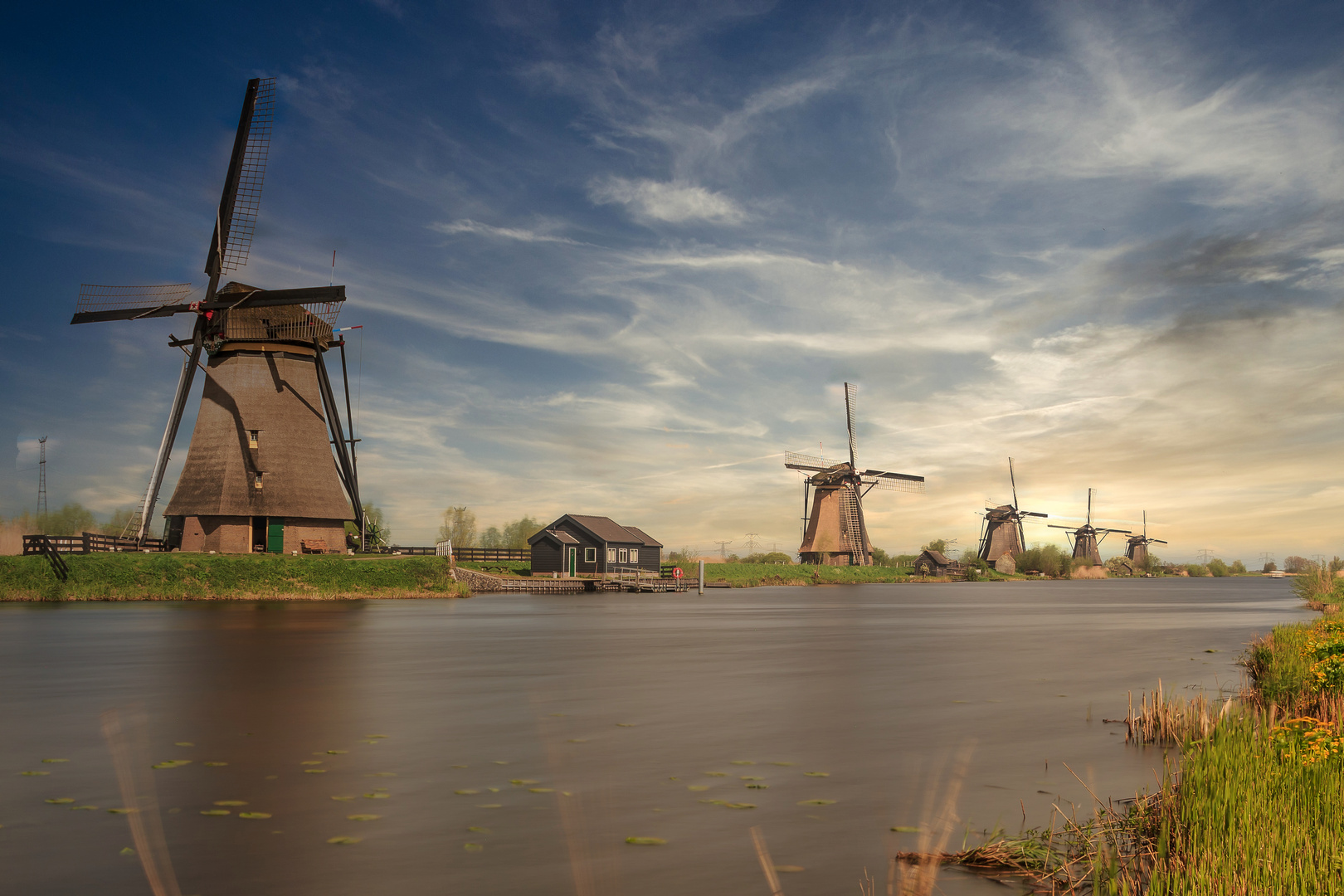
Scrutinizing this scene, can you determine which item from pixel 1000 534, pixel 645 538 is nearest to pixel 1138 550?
pixel 1000 534

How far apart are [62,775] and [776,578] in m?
81.0

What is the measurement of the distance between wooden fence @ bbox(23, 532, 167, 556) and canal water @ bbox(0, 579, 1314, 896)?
63.0 feet

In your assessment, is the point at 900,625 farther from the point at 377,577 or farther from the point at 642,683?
the point at 377,577

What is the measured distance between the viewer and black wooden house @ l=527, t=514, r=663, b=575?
65.8 meters

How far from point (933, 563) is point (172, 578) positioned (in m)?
102

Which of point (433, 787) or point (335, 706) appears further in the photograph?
point (335, 706)

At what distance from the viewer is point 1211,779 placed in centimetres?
680

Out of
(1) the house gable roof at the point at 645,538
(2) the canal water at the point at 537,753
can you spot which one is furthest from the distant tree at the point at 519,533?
(2) the canal water at the point at 537,753

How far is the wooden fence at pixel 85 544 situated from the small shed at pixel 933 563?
99491mm

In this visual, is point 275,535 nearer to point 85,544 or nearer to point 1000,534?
point 85,544

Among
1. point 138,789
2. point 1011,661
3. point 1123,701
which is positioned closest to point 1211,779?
point 1123,701

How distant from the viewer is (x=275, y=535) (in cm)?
4288

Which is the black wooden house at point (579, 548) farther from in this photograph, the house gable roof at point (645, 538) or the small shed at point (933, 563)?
the small shed at point (933, 563)

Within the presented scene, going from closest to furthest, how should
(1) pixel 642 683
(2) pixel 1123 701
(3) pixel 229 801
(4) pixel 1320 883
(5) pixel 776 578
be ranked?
(4) pixel 1320 883, (3) pixel 229 801, (2) pixel 1123 701, (1) pixel 642 683, (5) pixel 776 578
